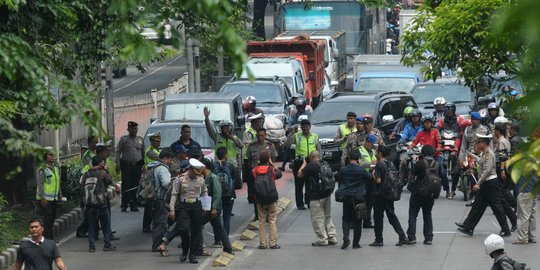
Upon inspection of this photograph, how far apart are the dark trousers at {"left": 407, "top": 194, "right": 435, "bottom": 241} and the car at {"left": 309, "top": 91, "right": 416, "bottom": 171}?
702cm

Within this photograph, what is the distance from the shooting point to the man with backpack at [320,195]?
18250 millimetres

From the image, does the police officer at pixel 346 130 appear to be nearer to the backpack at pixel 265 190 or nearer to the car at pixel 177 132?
the car at pixel 177 132

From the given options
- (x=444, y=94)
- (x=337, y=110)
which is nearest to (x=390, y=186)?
(x=337, y=110)

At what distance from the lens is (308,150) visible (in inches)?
842

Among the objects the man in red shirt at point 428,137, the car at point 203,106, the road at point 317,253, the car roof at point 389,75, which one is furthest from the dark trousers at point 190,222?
the car roof at point 389,75

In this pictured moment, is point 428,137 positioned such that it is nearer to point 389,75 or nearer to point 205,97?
point 205,97

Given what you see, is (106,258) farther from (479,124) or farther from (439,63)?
(479,124)

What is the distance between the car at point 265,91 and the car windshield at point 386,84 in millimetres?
4165

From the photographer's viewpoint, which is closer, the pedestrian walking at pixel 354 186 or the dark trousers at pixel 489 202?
the pedestrian walking at pixel 354 186

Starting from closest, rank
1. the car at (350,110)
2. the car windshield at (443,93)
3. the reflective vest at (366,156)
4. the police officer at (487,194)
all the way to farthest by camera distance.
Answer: the police officer at (487,194) < the reflective vest at (366,156) < the car at (350,110) < the car windshield at (443,93)

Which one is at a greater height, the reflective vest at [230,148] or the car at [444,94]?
the car at [444,94]

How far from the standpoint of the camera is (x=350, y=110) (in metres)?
27.0

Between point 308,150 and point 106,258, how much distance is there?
4.60 m

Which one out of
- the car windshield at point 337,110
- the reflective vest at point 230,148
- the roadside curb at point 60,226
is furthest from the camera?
the car windshield at point 337,110
